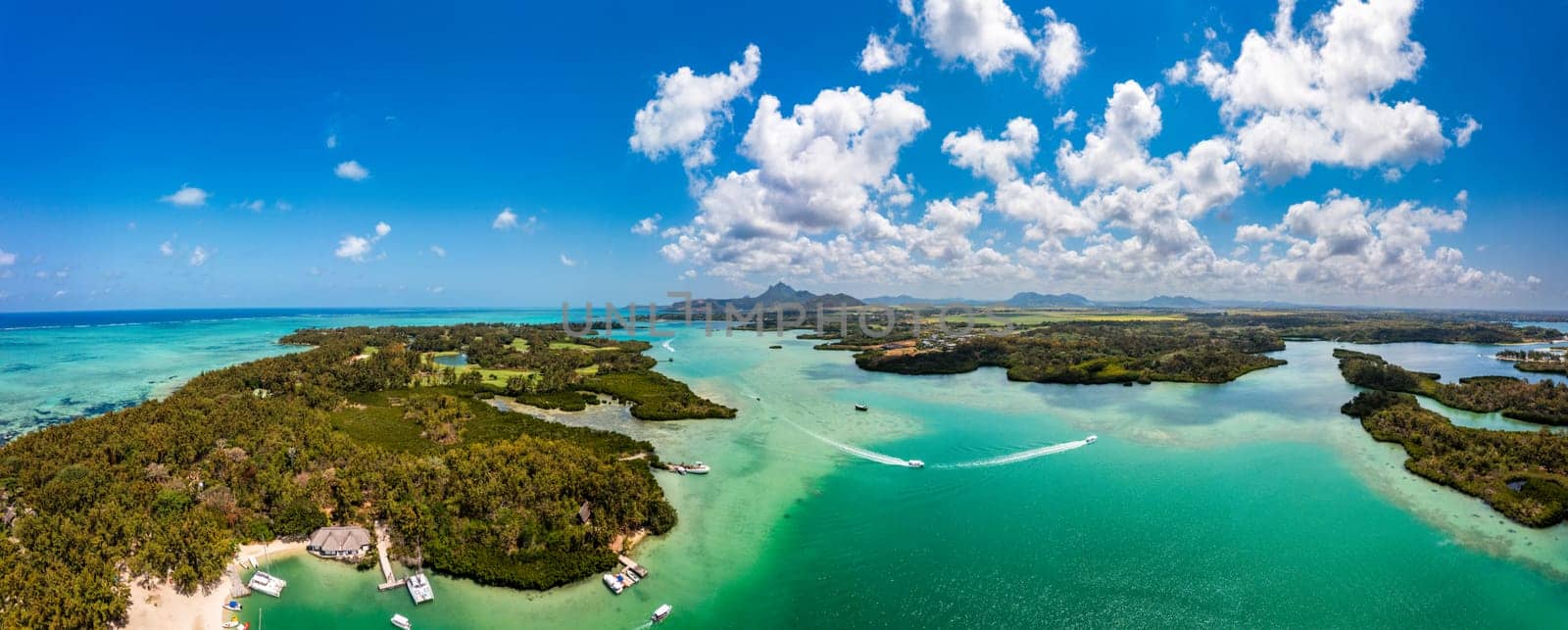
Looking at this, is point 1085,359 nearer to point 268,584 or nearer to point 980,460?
point 980,460

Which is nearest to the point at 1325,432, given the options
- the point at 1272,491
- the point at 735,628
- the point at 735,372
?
the point at 1272,491

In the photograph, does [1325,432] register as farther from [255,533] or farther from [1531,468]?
[255,533]

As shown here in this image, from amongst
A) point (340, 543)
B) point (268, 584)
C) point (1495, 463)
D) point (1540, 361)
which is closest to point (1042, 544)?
point (340, 543)

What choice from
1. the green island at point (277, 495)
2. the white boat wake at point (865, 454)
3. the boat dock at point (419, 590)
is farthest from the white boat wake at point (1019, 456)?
the boat dock at point (419, 590)

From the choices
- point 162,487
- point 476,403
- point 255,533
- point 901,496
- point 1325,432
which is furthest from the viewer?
point 476,403

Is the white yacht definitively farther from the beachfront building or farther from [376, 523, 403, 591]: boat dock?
[376, 523, 403, 591]: boat dock

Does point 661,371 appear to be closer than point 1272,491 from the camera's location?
No

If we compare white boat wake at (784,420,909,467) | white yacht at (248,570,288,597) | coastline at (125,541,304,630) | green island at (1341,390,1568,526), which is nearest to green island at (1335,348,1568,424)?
green island at (1341,390,1568,526)

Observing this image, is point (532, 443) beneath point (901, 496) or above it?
above
